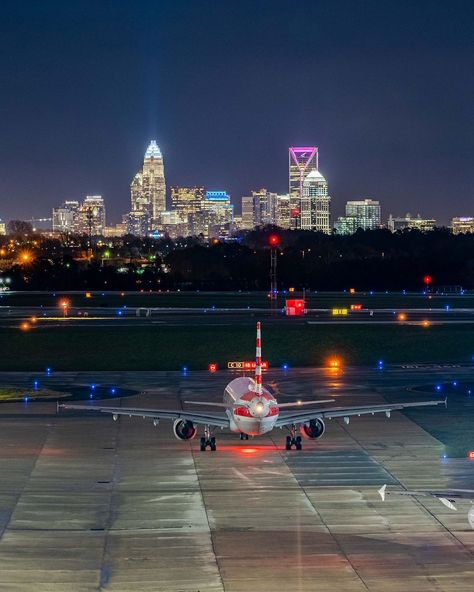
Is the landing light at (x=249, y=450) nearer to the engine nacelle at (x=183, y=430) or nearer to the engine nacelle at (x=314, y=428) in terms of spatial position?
the engine nacelle at (x=183, y=430)

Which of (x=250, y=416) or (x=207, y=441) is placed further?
(x=207, y=441)

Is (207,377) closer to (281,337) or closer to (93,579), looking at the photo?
(281,337)

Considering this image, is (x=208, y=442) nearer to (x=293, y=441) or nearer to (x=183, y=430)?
(x=183, y=430)

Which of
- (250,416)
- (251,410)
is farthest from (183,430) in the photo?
(251,410)

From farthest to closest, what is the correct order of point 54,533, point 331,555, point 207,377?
point 207,377 < point 54,533 < point 331,555

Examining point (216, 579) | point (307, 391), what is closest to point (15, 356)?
point (307, 391)

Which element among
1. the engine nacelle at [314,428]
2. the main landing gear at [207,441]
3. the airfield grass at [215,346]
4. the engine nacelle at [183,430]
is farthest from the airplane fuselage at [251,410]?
the airfield grass at [215,346]

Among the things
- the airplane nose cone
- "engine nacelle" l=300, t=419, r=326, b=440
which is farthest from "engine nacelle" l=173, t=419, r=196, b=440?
the airplane nose cone
